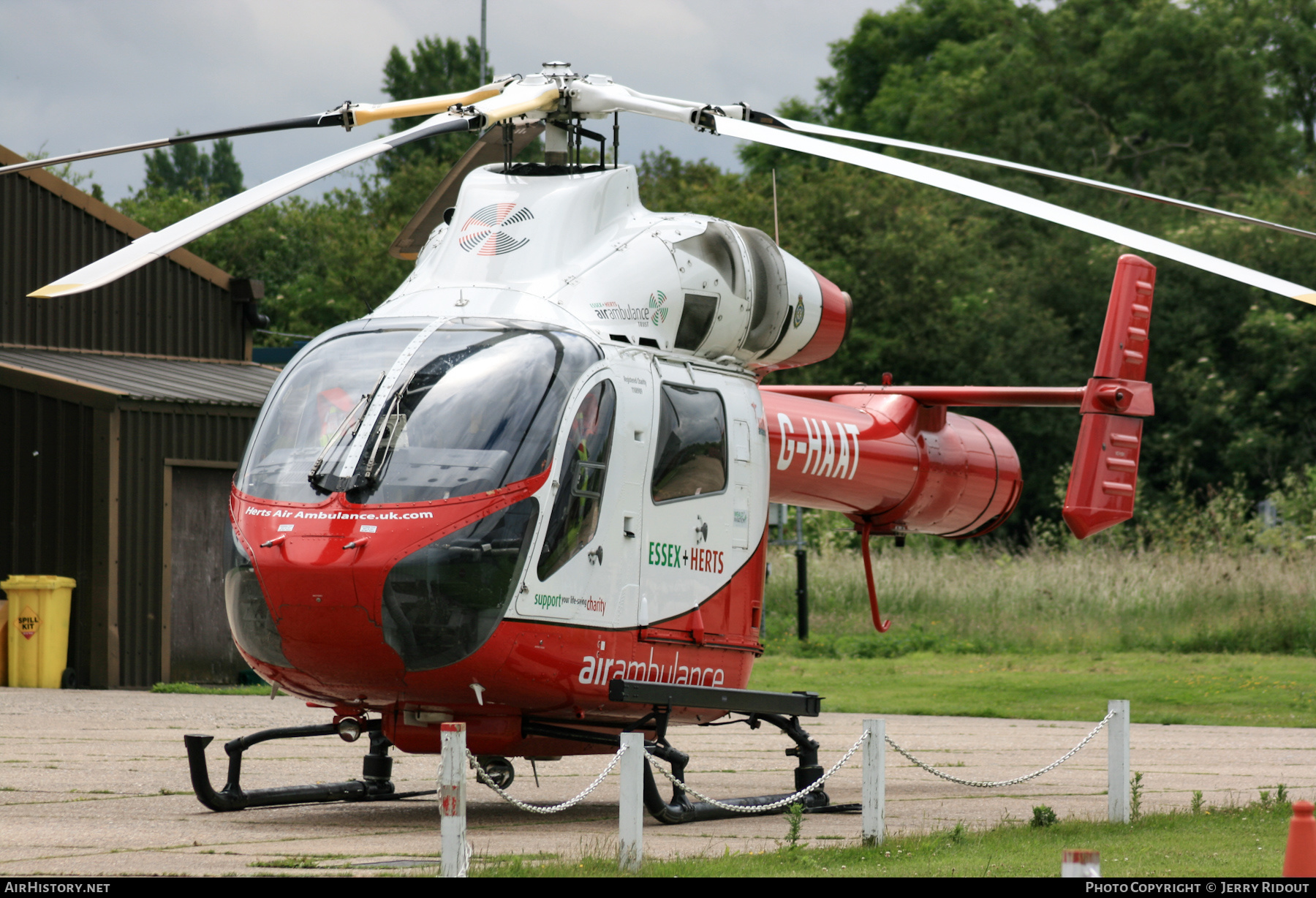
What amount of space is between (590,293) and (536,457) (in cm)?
148

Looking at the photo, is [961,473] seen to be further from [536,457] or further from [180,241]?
[180,241]

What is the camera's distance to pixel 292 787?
10.1m

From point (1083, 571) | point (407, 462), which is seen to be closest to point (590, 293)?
point (407, 462)

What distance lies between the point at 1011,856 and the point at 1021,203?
3365mm

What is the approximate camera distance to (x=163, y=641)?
18953mm

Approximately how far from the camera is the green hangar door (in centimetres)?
1897

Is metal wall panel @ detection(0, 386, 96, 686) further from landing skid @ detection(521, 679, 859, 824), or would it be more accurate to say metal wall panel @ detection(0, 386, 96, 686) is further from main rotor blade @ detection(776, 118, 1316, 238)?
main rotor blade @ detection(776, 118, 1316, 238)

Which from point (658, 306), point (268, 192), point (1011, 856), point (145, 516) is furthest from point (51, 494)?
point (1011, 856)

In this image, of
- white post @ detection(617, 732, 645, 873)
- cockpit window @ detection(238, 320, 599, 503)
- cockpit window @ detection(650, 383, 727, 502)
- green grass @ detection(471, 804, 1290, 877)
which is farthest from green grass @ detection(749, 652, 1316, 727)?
white post @ detection(617, 732, 645, 873)

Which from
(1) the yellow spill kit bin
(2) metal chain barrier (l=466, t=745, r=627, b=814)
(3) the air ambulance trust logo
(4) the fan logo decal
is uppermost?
(4) the fan logo decal

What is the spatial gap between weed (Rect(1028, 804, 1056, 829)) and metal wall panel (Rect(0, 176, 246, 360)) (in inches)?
615

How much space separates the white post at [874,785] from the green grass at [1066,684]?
393 inches

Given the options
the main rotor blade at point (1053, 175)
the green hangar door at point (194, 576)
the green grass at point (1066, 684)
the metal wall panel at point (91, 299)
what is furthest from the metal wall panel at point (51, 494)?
the main rotor blade at point (1053, 175)

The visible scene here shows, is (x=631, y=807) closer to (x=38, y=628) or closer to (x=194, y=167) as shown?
(x=38, y=628)
